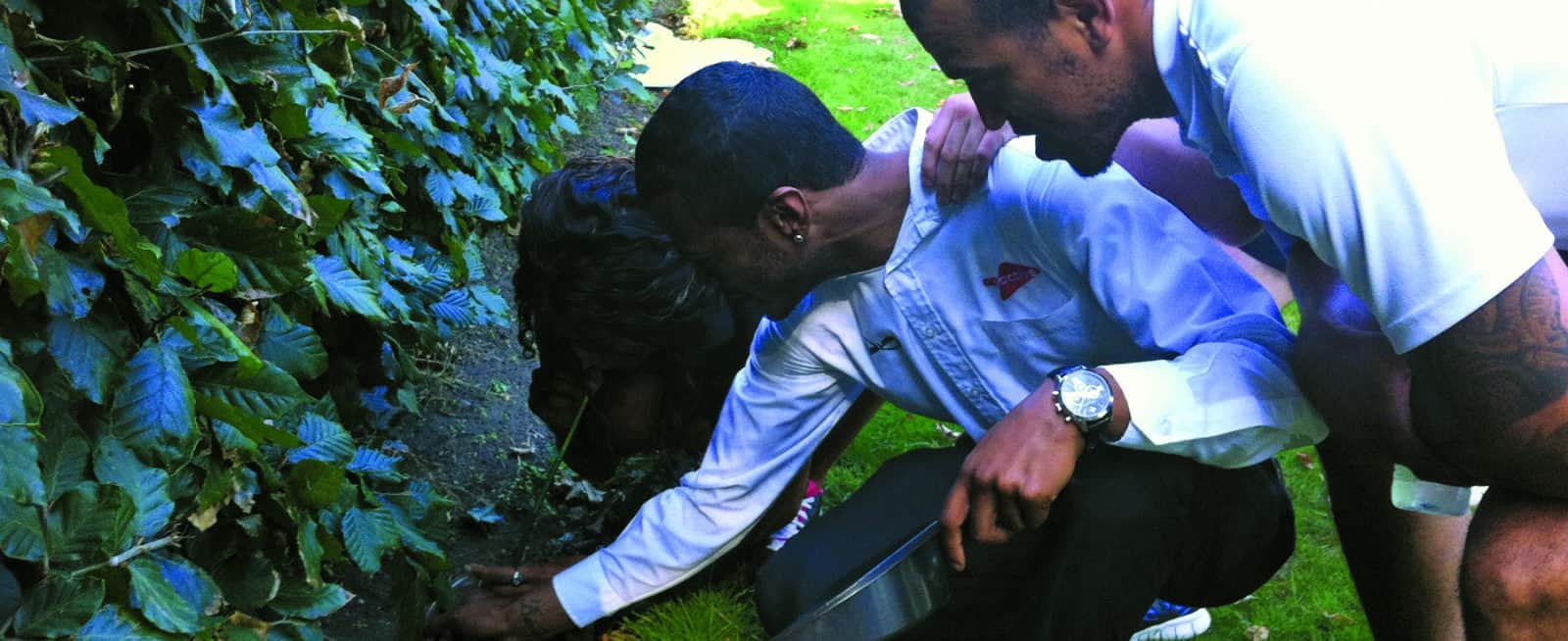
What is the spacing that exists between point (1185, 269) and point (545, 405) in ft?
5.26

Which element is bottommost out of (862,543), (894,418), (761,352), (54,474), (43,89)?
(894,418)

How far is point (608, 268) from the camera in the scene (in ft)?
10.3

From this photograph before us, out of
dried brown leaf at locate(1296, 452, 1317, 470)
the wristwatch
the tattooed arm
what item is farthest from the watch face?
dried brown leaf at locate(1296, 452, 1317, 470)

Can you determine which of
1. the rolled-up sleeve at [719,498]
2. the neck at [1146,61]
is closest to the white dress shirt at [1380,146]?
the neck at [1146,61]

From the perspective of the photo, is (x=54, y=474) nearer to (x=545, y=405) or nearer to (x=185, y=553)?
(x=185, y=553)

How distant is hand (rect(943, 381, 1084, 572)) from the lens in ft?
7.60

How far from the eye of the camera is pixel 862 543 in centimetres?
293

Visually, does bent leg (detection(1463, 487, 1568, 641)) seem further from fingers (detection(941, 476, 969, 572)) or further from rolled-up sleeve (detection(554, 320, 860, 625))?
rolled-up sleeve (detection(554, 320, 860, 625))

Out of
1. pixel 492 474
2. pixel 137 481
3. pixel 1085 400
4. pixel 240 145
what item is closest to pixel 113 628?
pixel 137 481

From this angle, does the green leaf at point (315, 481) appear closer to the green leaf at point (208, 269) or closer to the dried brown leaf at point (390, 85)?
the green leaf at point (208, 269)

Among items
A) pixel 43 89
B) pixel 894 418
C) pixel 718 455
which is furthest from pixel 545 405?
pixel 43 89

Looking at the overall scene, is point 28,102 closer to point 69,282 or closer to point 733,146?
point 69,282

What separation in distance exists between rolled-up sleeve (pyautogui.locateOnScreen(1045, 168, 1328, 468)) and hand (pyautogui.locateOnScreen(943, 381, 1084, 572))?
0.14m

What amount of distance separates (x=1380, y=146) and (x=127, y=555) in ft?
5.63
